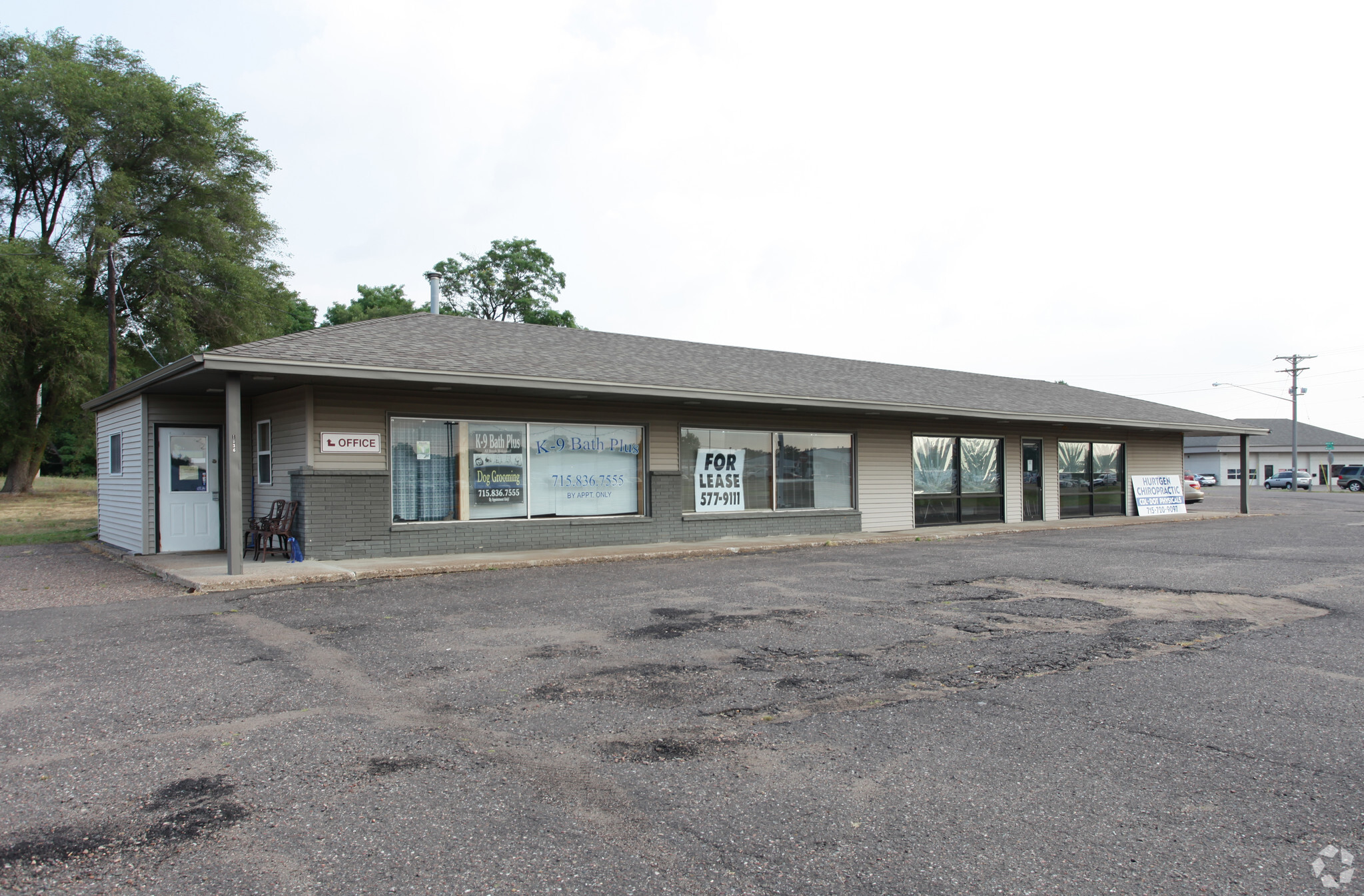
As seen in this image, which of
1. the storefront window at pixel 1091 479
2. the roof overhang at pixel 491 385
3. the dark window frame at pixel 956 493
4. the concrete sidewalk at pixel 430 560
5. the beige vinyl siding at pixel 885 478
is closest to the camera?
the concrete sidewalk at pixel 430 560

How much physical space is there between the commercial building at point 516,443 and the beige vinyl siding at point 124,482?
3.0 inches

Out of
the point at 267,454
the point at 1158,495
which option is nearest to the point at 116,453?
the point at 267,454

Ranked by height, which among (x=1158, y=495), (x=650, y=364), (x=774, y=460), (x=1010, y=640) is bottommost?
(x=1010, y=640)

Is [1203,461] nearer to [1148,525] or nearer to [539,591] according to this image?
[1148,525]

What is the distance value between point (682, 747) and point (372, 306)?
1981 inches

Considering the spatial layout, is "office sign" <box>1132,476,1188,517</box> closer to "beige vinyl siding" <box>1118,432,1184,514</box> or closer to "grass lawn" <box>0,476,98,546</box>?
"beige vinyl siding" <box>1118,432,1184,514</box>

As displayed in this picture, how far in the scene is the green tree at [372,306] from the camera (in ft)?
160

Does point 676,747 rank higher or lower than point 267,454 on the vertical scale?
lower

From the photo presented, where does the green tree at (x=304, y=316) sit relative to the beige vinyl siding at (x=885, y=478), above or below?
above

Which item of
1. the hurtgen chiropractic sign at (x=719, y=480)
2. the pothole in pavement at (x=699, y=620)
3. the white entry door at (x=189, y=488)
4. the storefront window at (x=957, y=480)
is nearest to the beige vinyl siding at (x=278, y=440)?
the white entry door at (x=189, y=488)

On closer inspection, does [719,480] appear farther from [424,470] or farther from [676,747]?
[676,747]

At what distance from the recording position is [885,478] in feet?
64.9

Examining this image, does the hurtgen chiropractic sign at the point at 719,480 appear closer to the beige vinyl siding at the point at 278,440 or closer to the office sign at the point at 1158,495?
the beige vinyl siding at the point at 278,440

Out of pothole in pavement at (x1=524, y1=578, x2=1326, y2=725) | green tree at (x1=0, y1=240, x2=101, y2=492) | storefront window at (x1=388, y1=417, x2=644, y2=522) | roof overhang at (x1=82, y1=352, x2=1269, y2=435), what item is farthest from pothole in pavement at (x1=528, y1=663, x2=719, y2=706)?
green tree at (x1=0, y1=240, x2=101, y2=492)
